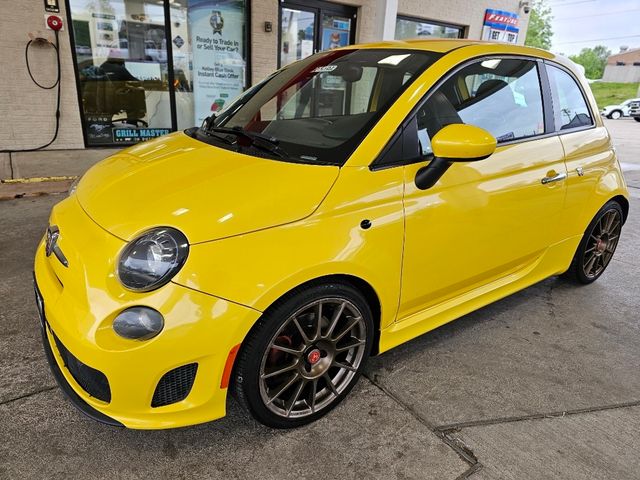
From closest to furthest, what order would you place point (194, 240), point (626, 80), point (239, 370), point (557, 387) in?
point (194, 240)
point (239, 370)
point (557, 387)
point (626, 80)

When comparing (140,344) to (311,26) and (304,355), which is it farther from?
(311,26)

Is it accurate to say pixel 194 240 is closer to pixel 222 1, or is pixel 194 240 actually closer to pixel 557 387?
pixel 557 387

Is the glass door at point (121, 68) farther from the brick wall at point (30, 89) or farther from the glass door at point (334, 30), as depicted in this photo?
the glass door at point (334, 30)

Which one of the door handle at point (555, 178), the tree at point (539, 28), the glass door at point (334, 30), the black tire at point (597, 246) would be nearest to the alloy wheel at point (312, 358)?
the door handle at point (555, 178)

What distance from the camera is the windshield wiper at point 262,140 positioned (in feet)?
7.06

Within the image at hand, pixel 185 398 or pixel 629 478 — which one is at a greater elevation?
pixel 185 398

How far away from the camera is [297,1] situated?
7.79 meters

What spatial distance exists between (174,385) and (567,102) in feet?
9.43

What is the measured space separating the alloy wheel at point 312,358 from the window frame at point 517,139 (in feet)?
2.12

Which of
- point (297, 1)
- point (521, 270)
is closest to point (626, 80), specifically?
point (297, 1)

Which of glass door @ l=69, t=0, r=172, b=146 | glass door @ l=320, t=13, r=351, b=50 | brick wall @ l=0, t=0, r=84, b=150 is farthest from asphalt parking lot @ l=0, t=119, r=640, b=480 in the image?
glass door @ l=320, t=13, r=351, b=50

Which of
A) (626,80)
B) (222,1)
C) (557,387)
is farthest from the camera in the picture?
(626,80)

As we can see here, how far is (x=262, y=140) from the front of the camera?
226 centimetres

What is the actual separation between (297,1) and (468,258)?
6.84 metres
